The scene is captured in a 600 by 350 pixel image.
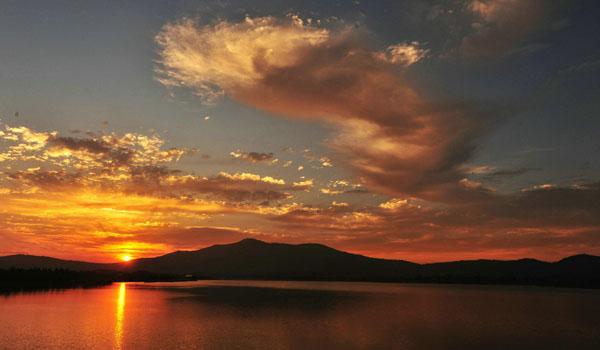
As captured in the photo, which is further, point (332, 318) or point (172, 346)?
point (332, 318)

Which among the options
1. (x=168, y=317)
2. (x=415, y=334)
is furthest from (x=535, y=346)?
(x=168, y=317)

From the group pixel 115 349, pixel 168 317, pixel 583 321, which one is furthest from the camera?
pixel 583 321

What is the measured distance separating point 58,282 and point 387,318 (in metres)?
147

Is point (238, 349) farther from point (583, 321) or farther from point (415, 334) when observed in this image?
point (583, 321)

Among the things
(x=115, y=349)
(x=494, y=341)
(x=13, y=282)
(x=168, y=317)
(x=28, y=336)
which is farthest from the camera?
(x=13, y=282)

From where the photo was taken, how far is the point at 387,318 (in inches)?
2859

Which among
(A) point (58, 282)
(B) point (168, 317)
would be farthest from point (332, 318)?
(A) point (58, 282)

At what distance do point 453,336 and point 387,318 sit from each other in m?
19.1

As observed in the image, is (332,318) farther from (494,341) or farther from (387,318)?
(494,341)

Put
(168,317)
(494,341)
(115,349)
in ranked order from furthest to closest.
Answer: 1. (168,317)
2. (494,341)
3. (115,349)

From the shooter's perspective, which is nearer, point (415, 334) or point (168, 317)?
point (415, 334)

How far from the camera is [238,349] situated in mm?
43000

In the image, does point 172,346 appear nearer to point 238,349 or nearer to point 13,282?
point 238,349

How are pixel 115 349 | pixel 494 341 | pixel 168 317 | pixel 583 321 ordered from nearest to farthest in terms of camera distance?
pixel 115 349 → pixel 494 341 → pixel 168 317 → pixel 583 321
